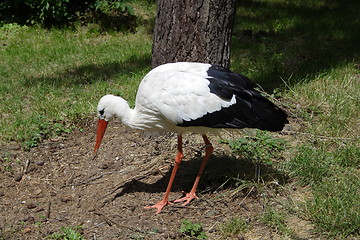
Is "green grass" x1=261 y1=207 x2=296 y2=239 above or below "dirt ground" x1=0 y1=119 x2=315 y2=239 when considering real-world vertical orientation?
above

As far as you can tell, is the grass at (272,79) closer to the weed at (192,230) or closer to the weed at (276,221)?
the weed at (276,221)

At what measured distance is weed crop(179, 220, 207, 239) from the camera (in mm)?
3615

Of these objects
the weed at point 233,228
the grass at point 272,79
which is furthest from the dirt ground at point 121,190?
the grass at point 272,79

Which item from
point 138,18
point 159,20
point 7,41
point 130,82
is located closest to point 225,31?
point 159,20

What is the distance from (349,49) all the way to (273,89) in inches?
82.3

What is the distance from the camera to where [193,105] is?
3.81m

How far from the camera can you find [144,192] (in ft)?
14.1

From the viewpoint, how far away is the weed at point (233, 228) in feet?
11.9

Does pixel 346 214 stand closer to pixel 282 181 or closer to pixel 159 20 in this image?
pixel 282 181

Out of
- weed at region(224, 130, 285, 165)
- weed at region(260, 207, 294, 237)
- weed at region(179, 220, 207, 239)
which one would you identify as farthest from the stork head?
weed at region(260, 207, 294, 237)

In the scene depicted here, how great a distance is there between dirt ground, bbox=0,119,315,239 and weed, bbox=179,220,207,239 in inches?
2.5

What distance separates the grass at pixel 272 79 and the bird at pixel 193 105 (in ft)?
2.42

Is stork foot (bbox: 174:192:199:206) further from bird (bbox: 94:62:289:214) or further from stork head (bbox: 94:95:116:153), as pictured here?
stork head (bbox: 94:95:116:153)

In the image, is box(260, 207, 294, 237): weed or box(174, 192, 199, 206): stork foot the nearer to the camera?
box(260, 207, 294, 237): weed
